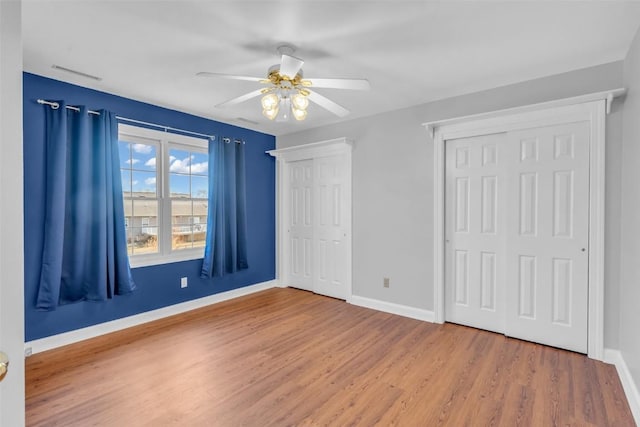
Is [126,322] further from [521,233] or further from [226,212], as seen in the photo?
[521,233]

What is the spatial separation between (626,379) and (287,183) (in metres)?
4.25

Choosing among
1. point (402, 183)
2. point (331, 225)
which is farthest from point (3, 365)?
point (331, 225)

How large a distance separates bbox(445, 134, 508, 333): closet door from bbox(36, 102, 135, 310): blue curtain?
349 cm

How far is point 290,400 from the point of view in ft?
7.11

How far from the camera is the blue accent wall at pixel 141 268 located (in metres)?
2.80

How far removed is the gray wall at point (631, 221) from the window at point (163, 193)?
4200 millimetres

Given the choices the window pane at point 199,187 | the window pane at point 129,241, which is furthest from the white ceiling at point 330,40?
the window pane at point 129,241

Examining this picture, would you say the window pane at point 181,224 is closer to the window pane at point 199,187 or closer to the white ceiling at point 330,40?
the window pane at point 199,187

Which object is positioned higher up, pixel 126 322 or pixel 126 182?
pixel 126 182

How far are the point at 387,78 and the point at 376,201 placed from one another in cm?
153

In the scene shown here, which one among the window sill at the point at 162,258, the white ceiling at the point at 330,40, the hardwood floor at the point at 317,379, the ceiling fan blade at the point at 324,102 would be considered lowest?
the hardwood floor at the point at 317,379

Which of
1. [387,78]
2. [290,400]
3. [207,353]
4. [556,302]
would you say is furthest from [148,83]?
[556,302]

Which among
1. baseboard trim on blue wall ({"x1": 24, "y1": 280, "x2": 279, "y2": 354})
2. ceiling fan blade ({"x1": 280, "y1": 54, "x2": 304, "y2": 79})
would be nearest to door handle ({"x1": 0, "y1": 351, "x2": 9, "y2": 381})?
ceiling fan blade ({"x1": 280, "y1": 54, "x2": 304, "y2": 79})

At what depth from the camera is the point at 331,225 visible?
15.1ft
